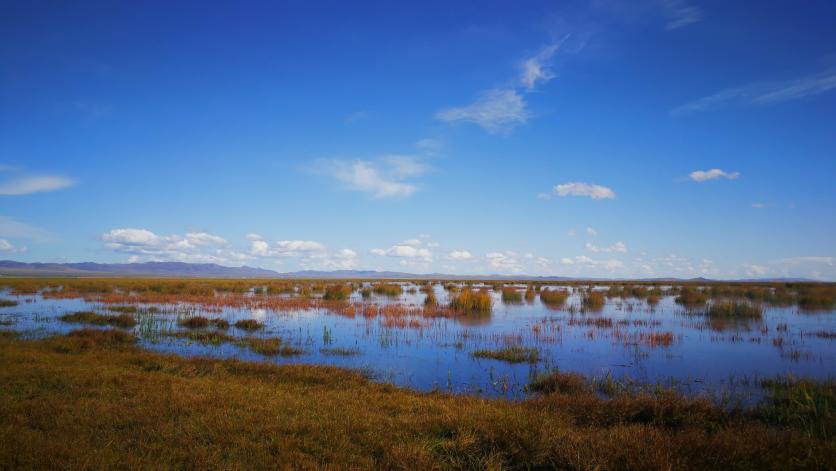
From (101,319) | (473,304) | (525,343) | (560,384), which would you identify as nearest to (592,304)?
(473,304)

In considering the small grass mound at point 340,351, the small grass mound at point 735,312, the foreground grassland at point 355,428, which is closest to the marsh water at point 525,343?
the small grass mound at point 340,351

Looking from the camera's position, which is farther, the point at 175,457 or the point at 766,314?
the point at 766,314

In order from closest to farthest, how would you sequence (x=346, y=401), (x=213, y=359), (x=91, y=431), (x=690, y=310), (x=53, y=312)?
(x=91, y=431), (x=346, y=401), (x=213, y=359), (x=53, y=312), (x=690, y=310)

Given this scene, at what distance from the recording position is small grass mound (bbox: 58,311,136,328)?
23.6m

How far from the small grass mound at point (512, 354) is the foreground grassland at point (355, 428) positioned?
15.8 feet

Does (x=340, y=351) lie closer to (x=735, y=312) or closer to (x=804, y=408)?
(x=804, y=408)

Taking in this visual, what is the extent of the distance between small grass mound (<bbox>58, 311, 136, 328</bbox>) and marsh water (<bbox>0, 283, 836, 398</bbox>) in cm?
67

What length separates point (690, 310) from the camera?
32.1m

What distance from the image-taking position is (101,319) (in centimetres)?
2466

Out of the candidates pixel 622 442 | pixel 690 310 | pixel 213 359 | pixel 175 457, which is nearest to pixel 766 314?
pixel 690 310

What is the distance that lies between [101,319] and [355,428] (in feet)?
78.6

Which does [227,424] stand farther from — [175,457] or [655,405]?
[655,405]

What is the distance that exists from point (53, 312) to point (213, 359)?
22797 millimetres

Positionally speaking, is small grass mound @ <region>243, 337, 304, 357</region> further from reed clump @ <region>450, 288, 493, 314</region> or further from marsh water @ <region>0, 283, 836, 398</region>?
reed clump @ <region>450, 288, 493, 314</region>
